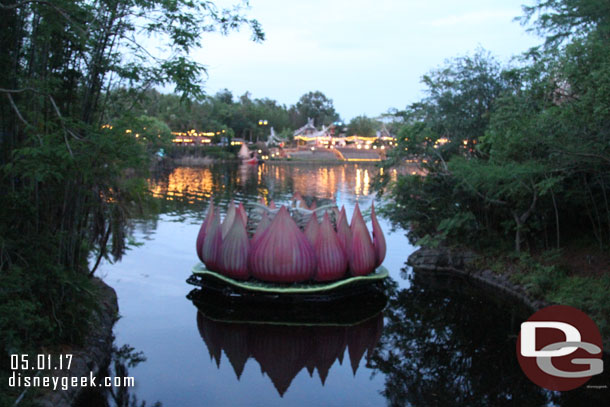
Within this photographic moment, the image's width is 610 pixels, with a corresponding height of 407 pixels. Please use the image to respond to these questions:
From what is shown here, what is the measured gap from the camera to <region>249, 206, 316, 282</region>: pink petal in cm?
712

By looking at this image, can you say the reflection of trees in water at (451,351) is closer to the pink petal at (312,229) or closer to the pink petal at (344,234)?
the pink petal at (344,234)

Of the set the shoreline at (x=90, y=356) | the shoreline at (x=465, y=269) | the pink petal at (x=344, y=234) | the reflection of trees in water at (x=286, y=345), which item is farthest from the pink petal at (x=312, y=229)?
the shoreline at (x=465, y=269)

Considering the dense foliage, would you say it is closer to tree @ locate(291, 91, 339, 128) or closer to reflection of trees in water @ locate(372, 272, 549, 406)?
reflection of trees in water @ locate(372, 272, 549, 406)

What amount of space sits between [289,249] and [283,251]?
9 cm

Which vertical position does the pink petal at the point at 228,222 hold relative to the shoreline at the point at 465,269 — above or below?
above

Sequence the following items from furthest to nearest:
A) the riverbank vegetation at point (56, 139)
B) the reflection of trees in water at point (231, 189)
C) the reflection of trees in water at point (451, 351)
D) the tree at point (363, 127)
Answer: the tree at point (363, 127), the reflection of trees in water at point (231, 189), the reflection of trees in water at point (451, 351), the riverbank vegetation at point (56, 139)

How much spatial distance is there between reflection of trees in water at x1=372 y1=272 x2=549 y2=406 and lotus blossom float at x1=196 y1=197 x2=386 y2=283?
1.04 metres

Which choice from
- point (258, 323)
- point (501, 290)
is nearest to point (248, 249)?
point (258, 323)

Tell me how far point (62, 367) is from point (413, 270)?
7.17 meters

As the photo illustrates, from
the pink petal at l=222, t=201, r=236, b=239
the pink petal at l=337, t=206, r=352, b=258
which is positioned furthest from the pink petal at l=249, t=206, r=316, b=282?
the pink petal at l=222, t=201, r=236, b=239

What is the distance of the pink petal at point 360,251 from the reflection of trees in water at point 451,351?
0.75 m

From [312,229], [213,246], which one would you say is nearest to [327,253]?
[312,229]

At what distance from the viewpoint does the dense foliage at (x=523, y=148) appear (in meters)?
6.56

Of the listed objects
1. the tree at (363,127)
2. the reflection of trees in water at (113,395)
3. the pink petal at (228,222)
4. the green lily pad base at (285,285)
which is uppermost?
the tree at (363,127)
